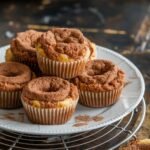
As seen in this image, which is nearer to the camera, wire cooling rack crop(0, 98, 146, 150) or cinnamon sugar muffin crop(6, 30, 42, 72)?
wire cooling rack crop(0, 98, 146, 150)

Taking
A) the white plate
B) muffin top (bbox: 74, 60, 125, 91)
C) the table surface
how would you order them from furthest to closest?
1. the table surface
2. muffin top (bbox: 74, 60, 125, 91)
3. the white plate

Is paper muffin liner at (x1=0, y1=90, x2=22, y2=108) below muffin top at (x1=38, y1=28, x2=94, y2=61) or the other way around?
below

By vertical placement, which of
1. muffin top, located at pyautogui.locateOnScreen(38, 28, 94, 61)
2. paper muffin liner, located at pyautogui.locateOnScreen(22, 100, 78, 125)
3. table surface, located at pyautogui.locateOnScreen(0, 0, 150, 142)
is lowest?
table surface, located at pyautogui.locateOnScreen(0, 0, 150, 142)

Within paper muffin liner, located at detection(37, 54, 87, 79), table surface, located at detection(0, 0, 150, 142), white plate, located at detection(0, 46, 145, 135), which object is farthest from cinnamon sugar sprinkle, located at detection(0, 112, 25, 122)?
table surface, located at detection(0, 0, 150, 142)

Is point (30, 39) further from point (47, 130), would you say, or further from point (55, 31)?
point (47, 130)

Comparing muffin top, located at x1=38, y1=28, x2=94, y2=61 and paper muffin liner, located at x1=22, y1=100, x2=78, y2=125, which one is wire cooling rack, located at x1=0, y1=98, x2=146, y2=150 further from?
muffin top, located at x1=38, y1=28, x2=94, y2=61

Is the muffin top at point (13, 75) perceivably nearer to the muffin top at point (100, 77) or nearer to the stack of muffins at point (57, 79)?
the stack of muffins at point (57, 79)
